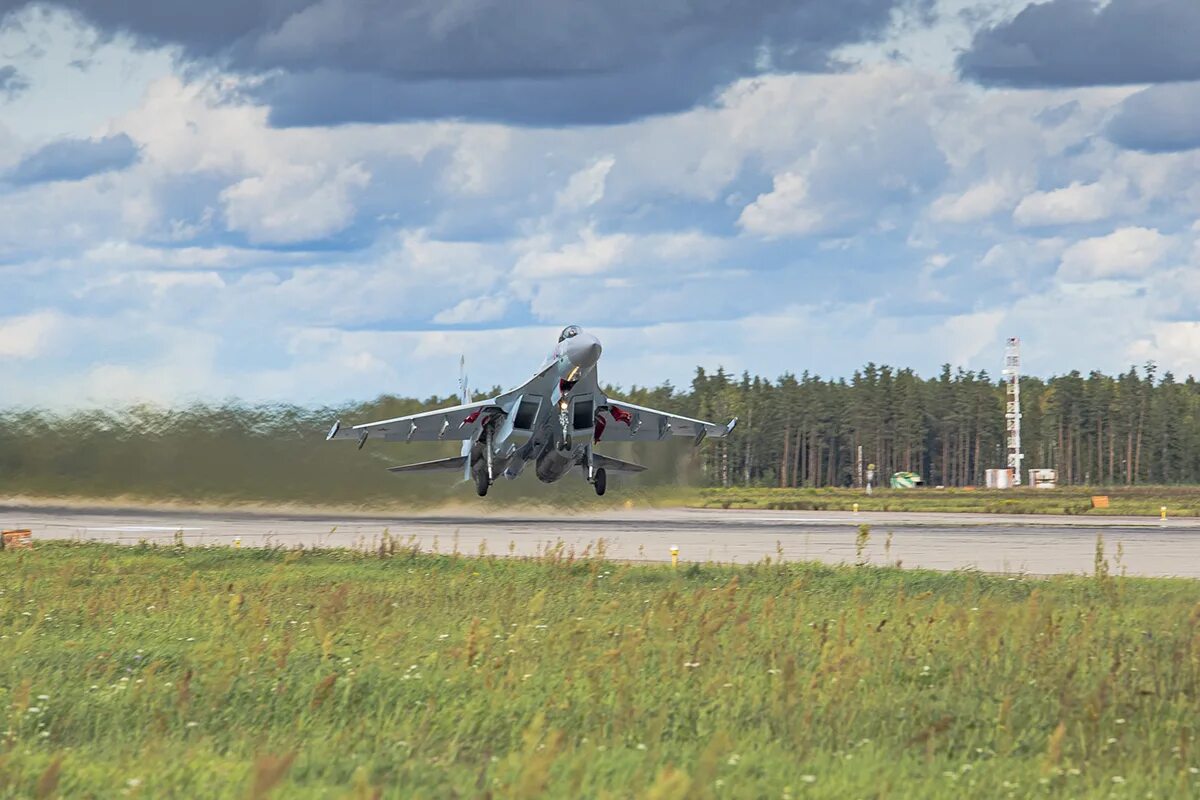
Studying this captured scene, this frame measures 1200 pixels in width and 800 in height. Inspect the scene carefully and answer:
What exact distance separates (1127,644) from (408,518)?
133 ft

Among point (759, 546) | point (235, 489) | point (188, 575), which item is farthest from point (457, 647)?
point (235, 489)

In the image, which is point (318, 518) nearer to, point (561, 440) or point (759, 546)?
point (561, 440)

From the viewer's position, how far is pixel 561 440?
37.2 meters

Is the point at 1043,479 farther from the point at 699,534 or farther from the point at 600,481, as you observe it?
the point at 699,534

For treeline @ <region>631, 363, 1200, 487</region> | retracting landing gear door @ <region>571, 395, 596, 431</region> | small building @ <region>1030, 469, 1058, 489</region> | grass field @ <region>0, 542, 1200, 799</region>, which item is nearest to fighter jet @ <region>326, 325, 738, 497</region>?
retracting landing gear door @ <region>571, 395, 596, 431</region>

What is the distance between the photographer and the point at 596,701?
9148 millimetres

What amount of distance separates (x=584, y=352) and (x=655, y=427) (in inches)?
468

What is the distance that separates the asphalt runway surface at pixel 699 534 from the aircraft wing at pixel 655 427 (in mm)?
3222

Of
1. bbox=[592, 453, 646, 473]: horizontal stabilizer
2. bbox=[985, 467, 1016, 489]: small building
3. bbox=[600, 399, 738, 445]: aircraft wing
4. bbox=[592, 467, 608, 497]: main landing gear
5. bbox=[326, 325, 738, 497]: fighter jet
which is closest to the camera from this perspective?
bbox=[326, 325, 738, 497]: fighter jet

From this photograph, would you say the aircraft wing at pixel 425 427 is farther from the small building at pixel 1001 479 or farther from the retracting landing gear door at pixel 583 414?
the small building at pixel 1001 479

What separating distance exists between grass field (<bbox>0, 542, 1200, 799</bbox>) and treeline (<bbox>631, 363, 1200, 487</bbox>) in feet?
444

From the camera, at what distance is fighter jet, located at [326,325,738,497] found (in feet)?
118

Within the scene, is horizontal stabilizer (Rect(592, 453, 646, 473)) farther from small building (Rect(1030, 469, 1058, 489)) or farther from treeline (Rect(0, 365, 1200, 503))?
small building (Rect(1030, 469, 1058, 489))

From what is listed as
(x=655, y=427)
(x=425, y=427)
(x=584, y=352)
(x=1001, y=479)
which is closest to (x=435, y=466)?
(x=425, y=427)
